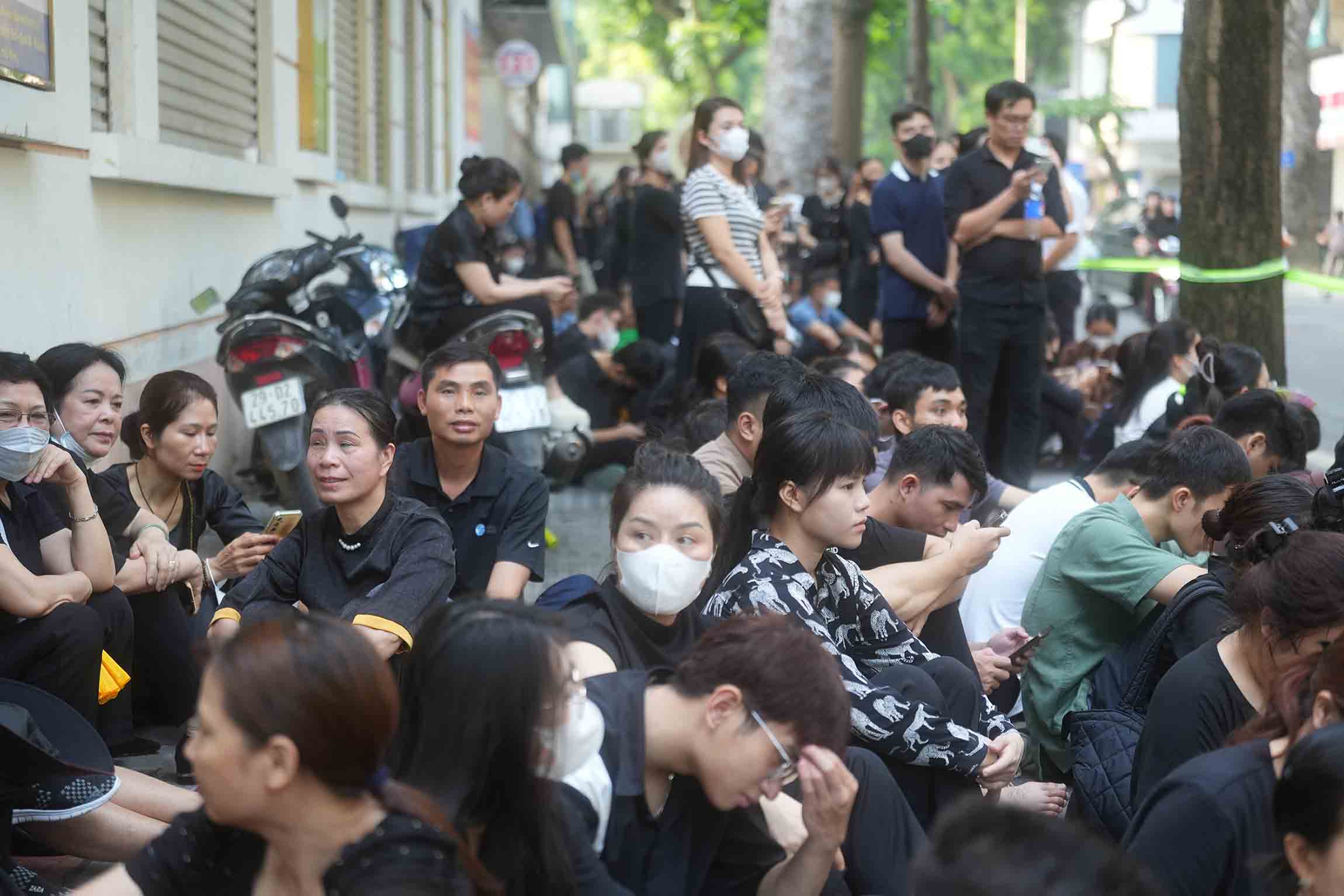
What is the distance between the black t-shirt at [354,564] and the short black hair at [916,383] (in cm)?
224

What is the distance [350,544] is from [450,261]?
3354mm

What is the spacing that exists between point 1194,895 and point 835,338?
7.41m

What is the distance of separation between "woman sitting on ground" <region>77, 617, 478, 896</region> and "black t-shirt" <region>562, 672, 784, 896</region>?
428 millimetres

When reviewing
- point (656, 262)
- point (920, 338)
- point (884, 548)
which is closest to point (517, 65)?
point (656, 262)

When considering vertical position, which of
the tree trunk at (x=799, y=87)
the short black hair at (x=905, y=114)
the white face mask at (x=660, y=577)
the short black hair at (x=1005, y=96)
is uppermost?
the tree trunk at (x=799, y=87)

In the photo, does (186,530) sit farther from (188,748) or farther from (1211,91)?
(1211,91)

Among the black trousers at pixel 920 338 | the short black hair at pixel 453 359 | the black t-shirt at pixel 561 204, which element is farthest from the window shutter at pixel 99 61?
the black t-shirt at pixel 561 204

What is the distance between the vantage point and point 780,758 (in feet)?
8.77

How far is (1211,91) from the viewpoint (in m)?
7.67

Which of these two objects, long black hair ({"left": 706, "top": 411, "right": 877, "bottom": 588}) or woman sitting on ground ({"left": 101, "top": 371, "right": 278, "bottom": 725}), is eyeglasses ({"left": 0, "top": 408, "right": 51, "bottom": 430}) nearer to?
woman sitting on ground ({"left": 101, "top": 371, "right": 278, "bottom": 725})

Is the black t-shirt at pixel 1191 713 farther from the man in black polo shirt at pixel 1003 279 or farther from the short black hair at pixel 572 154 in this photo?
the short black hair at pixel 572 154

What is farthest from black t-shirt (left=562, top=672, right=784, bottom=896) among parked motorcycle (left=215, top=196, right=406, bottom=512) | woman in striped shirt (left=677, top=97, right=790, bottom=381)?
woman in striped shirt (left=677, top=97, right=790, bottom=381)

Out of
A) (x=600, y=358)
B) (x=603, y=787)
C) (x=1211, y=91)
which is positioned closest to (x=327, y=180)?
(x=600, y=358)

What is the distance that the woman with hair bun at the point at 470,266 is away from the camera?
7.20 m
